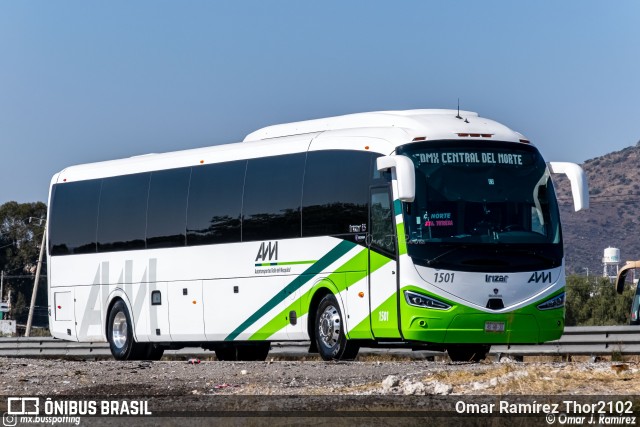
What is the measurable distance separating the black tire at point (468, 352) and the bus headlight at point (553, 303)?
1388 millimetres

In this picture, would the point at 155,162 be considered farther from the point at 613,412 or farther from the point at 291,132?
the point at 613,412

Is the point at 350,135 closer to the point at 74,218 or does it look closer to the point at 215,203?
the point at 215,203

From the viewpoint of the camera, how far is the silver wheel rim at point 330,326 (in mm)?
21516

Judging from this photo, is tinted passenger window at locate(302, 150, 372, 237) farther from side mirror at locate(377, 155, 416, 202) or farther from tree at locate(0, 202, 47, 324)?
tree at locate(0, 202, 47, 324)

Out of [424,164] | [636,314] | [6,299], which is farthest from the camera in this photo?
[6,299]

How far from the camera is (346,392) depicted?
46.6 ft

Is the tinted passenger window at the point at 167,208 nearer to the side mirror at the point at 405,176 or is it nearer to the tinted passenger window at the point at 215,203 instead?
the tinted passenger window at the point at 215,203

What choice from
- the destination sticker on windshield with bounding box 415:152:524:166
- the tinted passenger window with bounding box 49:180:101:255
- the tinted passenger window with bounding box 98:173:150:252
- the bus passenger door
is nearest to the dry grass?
the bus passenger door

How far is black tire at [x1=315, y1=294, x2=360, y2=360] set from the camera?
2133 cm

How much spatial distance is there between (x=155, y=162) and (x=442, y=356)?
20.7ft

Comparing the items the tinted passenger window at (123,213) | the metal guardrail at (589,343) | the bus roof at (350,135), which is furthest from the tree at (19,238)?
the metal guardrail at (589,343)

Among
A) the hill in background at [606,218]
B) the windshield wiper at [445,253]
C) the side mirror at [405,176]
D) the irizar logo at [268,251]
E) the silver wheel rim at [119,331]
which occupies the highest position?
the hill in background at [606,218]

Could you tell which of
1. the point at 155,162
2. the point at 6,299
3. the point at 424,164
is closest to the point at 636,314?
the point at 155,162

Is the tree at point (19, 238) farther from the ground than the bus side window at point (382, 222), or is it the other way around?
the tree at point (19, 238)
